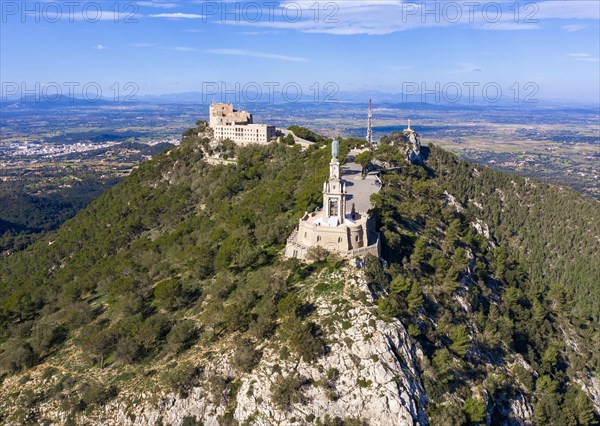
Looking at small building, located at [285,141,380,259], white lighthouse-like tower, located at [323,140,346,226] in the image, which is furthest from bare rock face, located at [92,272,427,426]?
white lighthouse-like tower, located at [323,140,346,226]

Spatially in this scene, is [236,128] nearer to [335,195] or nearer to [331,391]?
[335,195]

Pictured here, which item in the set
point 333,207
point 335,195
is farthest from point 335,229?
point 335,195

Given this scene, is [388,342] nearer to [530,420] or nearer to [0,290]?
[530,420]

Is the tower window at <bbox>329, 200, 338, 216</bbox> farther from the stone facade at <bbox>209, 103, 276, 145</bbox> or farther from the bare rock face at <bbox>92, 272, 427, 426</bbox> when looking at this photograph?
the stone facade at <bbox>209, 103, 276, 145</bbox>

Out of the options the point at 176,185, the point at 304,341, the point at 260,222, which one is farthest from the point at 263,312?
the point at 176,185

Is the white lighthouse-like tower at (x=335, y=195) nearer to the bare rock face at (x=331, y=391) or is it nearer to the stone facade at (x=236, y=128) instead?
the bare rock face at (x=331, y=391)

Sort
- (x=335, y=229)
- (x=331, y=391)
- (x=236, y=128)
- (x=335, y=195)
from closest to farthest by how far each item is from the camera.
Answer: (x=331, y=391) → (x=335, y=229) → (x=335, y=195) → (x=236, y=128)
